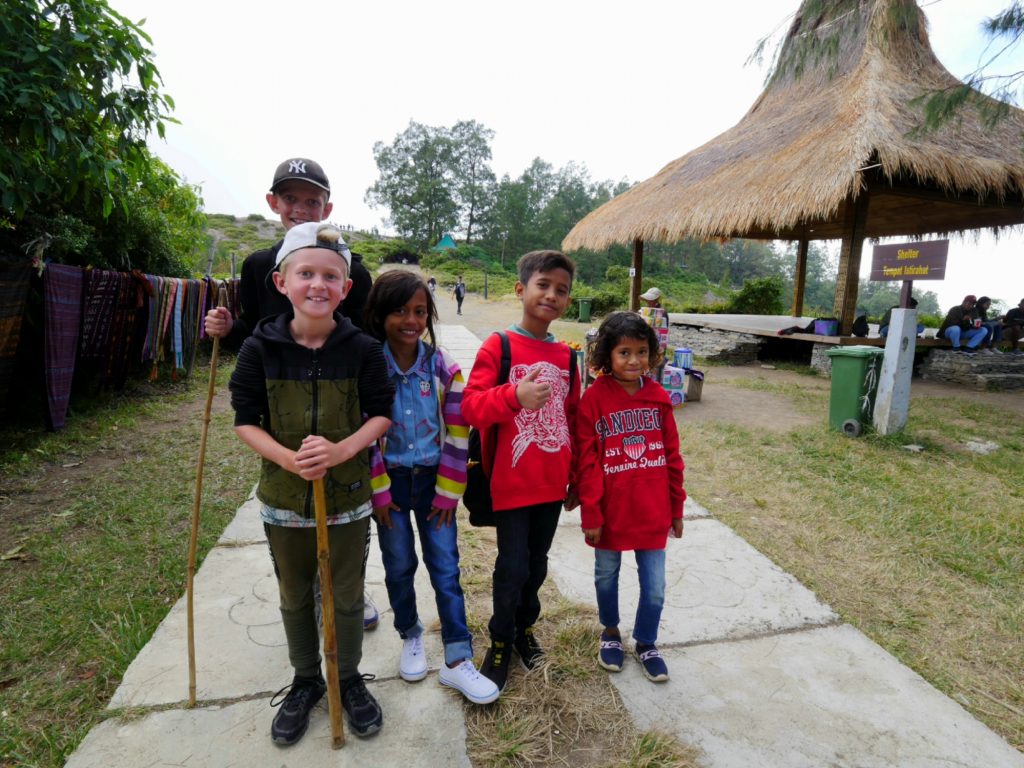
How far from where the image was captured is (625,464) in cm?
195

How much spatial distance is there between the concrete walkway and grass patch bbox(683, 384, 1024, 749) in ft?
0.64

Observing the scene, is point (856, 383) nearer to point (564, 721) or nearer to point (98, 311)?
point (564, 721)

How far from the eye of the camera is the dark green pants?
1642 mm

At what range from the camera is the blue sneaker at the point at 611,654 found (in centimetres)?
201

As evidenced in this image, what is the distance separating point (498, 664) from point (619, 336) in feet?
4.02

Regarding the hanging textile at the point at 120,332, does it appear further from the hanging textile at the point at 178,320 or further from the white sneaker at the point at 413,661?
the white sneaker at the point at 413,661

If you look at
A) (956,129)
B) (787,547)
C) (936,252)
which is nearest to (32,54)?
(787,547)

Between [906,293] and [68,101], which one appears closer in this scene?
[68,101]

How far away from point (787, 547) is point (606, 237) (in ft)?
31.7

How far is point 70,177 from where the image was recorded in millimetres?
3535

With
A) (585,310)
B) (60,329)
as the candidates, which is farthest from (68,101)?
(585,310)

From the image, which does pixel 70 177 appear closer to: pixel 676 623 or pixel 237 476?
pixel 237 476

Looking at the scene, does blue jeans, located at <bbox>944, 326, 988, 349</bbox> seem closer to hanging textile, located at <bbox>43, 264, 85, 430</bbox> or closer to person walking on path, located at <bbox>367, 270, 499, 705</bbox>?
person walking on path, located at <bbox>367, 270, 499, 705</bbox>

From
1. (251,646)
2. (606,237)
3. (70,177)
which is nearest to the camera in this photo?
(251,646)
